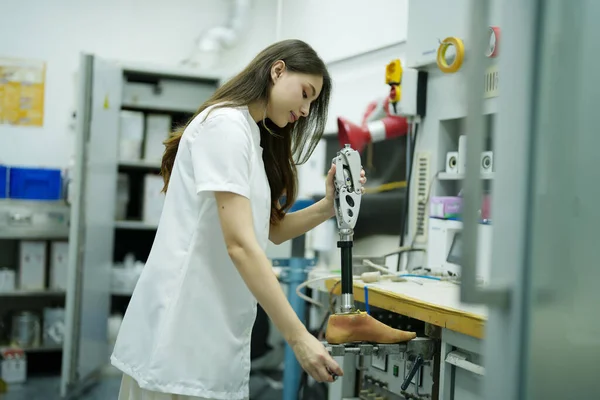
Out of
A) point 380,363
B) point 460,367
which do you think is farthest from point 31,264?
point 460,367

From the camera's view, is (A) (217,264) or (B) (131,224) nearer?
(A) (217,264)

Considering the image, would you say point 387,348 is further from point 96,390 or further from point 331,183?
point 96,390

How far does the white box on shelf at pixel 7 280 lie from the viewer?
3875mm

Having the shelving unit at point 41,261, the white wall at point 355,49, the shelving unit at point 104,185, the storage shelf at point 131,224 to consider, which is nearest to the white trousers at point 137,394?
the white wall at point 355,49

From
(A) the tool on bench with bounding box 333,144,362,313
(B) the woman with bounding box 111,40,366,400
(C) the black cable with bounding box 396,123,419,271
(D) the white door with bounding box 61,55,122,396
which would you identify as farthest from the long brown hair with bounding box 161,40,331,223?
(D) the white door with bounding box 61,55,122,396

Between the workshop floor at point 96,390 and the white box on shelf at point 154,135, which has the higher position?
the white box on shelf at point 154,135

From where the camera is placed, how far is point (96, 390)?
3.54 metres

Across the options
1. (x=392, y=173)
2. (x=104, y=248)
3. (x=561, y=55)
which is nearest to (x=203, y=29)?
(x=104, y=248)

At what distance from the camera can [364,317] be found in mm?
1355

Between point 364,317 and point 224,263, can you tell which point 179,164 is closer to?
point 224,263

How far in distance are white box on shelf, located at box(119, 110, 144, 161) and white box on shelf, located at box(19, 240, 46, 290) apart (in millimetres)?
848

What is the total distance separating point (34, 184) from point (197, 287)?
10.2ft

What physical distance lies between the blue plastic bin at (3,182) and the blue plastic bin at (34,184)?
0.09 ft

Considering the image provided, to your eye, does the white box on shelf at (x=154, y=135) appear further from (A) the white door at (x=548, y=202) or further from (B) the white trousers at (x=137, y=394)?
(A) the white door at (x=548, y=202)
